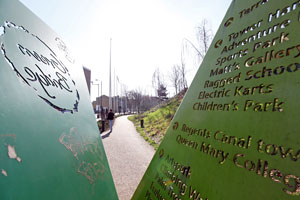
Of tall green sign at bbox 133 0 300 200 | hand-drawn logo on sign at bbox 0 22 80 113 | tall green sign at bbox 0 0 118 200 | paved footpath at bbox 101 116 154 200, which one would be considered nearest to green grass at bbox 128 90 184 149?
paved footpath at bbox 101 116 154 200

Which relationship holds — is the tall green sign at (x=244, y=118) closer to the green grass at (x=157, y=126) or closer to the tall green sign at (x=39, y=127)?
the tall green sign at (x=39, y=127)

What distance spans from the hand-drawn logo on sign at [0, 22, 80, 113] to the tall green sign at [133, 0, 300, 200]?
1.55 meters

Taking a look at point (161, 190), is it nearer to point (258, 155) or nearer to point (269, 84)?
point (258, 155)

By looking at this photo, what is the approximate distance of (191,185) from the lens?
139 cm

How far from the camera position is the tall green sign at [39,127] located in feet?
3.88

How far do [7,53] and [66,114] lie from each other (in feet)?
2.92

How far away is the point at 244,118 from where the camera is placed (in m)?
1.16

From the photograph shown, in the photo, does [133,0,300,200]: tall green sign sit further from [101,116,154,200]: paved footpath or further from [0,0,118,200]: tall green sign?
[101,116,154,200]: paved footpath

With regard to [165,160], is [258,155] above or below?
above

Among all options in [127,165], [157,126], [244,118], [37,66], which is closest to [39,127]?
[37,66]

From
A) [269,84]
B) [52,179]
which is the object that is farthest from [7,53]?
[269,84]

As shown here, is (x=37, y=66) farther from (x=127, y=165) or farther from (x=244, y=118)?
(x=127, y=165)

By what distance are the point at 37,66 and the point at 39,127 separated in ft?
2.72

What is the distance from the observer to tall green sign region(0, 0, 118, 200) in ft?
3.88
